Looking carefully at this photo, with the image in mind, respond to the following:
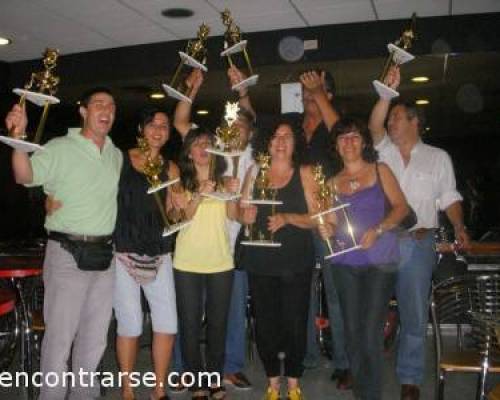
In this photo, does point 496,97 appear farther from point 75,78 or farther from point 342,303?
point 342,303

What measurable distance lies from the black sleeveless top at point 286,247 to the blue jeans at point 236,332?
2.14 feet

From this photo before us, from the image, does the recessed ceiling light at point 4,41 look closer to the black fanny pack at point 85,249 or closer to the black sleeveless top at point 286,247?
the black fanny pack at point 85,249

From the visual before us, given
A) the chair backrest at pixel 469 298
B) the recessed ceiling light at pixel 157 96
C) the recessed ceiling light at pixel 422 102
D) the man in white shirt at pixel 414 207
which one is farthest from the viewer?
the recessed ceiling light at pixel 422 102

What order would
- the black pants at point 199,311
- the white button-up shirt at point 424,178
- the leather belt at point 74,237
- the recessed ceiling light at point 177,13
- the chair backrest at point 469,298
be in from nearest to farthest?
the chair backrest at point 469,298 < the leather belt at point 74,237 < the black pants at point 199,311 < the white button-up shirt at point 424,178 < the recessed ceiling light at point 177,13

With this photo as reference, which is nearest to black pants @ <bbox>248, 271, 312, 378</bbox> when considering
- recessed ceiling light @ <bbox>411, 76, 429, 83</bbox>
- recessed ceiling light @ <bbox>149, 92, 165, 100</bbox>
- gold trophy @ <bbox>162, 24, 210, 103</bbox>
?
gold trophy @ <bbox>162, 24, 210, 103</bbox>

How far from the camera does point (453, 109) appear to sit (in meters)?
11.0

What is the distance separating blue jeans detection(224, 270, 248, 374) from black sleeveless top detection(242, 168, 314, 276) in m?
0.65

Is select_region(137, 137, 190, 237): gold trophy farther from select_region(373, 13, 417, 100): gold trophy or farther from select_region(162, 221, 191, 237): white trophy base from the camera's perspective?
select_region(373, 13, 417, 100): gold trophy

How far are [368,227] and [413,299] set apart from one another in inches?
26.6

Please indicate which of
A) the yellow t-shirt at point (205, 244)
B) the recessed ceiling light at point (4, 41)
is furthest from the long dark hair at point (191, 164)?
the recessed ceiling light at point (4, 41)

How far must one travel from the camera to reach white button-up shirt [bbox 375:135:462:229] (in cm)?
343

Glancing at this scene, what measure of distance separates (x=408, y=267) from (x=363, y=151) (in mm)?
793

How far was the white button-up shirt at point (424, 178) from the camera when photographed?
343cm

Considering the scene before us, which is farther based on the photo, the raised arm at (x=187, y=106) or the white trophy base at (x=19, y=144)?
the raised arm at (x=187, y=106)
